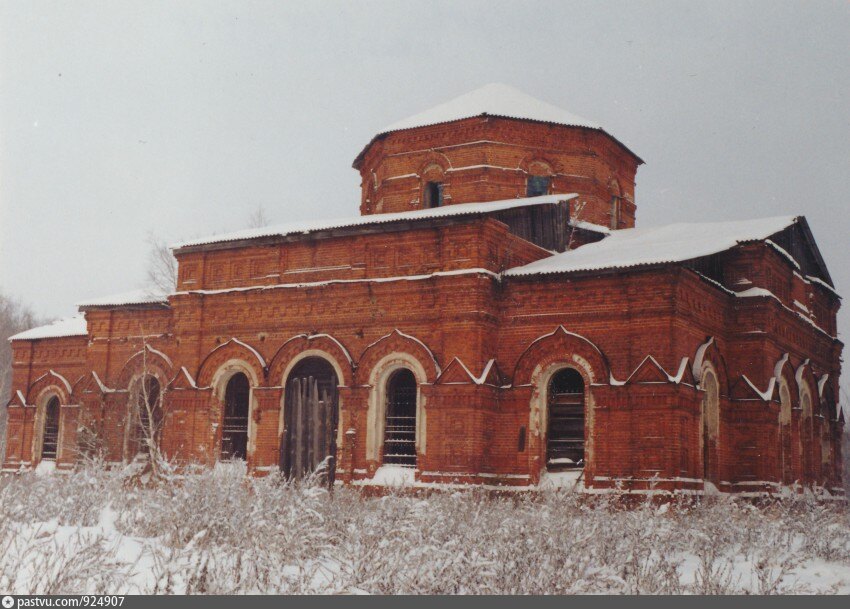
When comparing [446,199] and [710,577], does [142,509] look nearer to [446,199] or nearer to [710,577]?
[710,577]

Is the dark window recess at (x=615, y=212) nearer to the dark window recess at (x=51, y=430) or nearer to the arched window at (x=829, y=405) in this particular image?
the arched window at (x=829, y=405)

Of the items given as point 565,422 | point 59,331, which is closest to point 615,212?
point 565,422

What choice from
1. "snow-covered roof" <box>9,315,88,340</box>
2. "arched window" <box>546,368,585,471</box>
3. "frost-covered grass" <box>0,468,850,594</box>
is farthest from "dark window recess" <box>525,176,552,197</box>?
"snow-covered roof" <box>9,315,88,340</box>

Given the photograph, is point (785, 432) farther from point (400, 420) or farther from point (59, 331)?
point (59, 331)

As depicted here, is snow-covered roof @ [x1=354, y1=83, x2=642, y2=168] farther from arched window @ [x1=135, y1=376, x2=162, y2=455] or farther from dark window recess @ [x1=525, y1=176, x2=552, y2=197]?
arched window @ [x1=135, y1=376, x2=162, y2=455]

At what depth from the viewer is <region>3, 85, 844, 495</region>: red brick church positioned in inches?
582

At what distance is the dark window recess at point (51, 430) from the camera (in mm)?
22422

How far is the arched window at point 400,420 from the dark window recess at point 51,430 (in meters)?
10.1

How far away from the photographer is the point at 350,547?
808cm

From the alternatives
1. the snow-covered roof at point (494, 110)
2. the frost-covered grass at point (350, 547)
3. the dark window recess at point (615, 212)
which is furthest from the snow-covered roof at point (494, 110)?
the frost-covered grass at point (350, 547)

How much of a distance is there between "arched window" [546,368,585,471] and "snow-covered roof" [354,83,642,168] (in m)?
6.35

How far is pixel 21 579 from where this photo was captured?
687cm

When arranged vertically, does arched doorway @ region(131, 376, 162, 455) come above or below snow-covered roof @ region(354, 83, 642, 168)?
below

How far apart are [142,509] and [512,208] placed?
8731 mm
